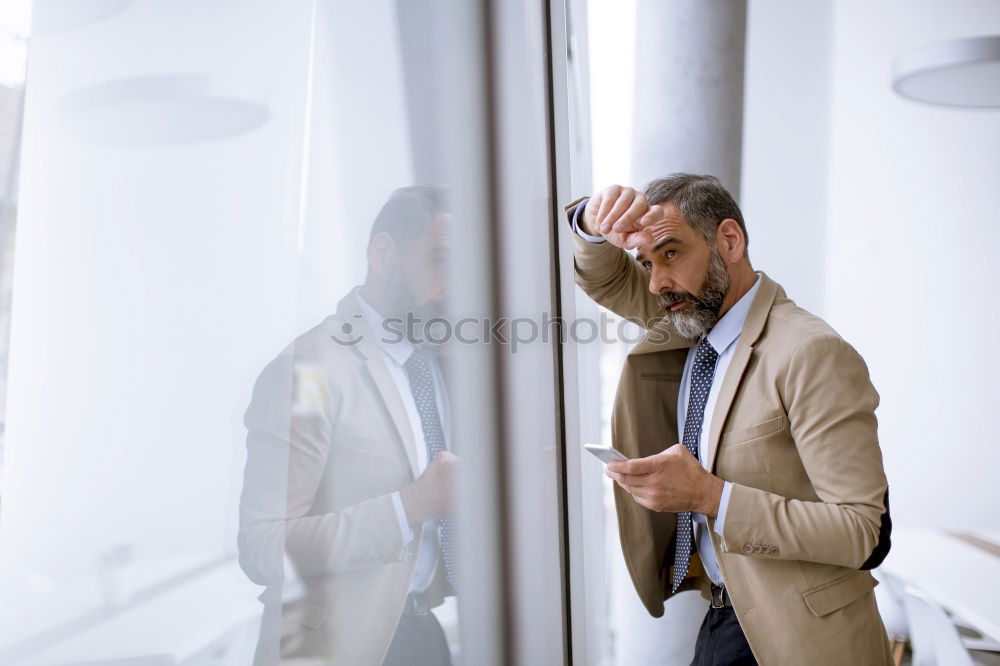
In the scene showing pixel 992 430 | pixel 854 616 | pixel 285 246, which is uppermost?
pixel 285 246

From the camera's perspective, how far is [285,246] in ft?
2.47

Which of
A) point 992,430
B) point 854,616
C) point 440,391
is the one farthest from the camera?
point 992,430

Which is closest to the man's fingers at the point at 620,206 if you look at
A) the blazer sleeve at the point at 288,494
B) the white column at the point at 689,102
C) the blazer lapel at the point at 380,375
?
the blazer lapel at the point at 380,375

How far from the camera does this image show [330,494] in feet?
2.79

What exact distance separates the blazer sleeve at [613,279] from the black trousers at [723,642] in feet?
2.23

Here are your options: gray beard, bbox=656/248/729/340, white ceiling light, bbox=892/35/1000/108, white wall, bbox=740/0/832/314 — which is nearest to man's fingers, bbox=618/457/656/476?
gray beard, bbox=656/248/729/340

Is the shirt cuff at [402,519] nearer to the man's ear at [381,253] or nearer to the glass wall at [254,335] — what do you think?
the glass wall at [254,335]

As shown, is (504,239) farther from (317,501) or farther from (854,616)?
(854,616)

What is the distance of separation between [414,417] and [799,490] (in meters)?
0.76

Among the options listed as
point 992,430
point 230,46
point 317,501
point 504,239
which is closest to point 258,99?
point 230,46

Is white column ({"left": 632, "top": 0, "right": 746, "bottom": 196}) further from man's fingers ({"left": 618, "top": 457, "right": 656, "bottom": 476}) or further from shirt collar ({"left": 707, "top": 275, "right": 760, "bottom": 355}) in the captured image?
man's fingers ({"left": 618, "top": 457, "right": 656, "bottom": 476})

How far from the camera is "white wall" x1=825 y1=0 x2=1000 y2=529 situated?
322cm

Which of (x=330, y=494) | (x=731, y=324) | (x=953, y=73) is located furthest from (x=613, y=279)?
(x=953, y=73)

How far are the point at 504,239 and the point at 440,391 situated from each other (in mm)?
382
